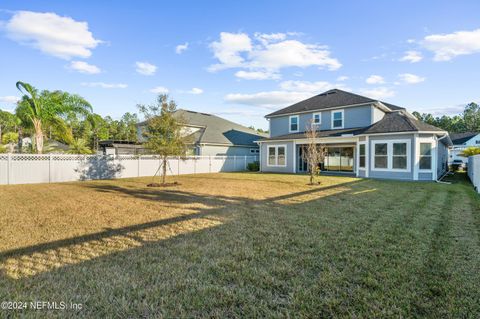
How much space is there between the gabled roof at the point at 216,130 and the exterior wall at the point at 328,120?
4711 millimetres

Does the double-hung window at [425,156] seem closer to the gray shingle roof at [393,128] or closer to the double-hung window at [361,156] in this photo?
the gray shingle roof at [393,128]

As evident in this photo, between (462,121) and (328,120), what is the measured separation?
5865 centimetres

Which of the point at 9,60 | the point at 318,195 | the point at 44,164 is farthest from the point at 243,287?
the point at 9,60

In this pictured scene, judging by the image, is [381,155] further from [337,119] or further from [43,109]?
[43,109]

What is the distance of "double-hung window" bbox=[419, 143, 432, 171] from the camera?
1484 centimetres

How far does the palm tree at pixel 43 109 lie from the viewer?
16.1 metres

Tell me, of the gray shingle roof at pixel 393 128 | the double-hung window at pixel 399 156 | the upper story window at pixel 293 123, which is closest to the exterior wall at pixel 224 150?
the upper story window at pixel 293 123

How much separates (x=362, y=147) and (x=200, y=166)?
40.3ft

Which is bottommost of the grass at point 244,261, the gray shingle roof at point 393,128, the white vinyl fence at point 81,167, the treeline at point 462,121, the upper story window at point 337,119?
the grass at point 244,261

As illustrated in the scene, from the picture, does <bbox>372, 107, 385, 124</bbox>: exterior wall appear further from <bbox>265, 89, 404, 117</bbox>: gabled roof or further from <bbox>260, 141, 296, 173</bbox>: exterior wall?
<bbox>260, 141, 296, 173</bbox>: exterior wall

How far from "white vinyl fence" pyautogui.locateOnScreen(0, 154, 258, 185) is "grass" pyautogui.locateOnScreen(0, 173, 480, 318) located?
736 cm

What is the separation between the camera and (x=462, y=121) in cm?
5900

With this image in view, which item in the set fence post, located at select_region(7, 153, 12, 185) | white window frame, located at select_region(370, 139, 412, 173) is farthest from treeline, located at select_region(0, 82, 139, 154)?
white window frame, located at select_region(370, 139, 412, 173)

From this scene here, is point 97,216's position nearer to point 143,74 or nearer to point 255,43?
point 255,43
